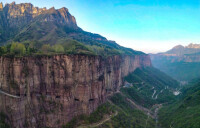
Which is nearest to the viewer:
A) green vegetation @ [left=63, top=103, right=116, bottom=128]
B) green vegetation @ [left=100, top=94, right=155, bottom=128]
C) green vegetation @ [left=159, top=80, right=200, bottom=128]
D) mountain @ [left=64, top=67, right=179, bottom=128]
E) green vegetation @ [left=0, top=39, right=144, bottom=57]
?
green vegetation @ [left=0, top=39, right=144, bottom=57]

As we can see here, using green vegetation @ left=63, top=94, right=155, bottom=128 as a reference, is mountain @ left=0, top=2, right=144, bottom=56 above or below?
above

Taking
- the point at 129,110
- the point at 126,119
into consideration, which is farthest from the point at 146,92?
the point at 126,119

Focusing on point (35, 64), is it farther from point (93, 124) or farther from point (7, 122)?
point (93, 124)

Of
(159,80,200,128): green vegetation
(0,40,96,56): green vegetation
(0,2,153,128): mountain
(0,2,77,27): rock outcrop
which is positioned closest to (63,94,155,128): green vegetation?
(0,2,153,128): mountain

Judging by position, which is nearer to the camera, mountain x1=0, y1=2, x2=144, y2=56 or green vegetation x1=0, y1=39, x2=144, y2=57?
green vegetation x1=0, y1=39, x2=144, y2=57

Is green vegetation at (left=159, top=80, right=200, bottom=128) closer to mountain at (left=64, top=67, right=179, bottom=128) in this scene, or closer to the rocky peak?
mountain at (left=64, top=67, right=179, bottom=128)

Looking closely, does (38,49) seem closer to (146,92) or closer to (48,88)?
(48,88)
